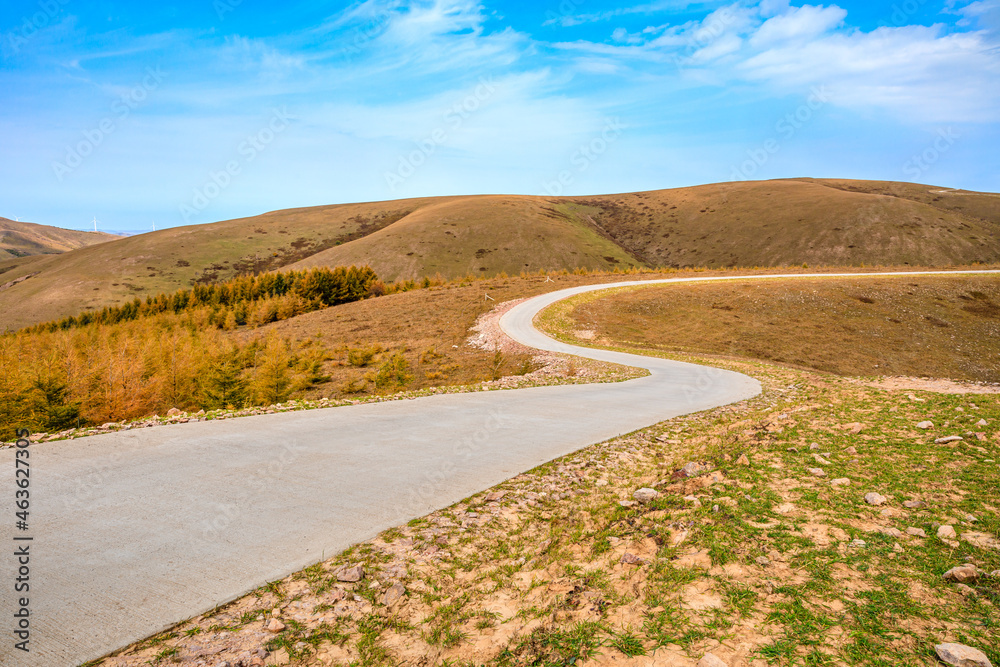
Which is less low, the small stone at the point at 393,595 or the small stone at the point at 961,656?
the small stone at the point at 961,656

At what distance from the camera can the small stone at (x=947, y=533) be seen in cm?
391

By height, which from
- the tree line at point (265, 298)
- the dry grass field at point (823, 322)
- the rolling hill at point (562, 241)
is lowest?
the dry grass field at point (823, 322)

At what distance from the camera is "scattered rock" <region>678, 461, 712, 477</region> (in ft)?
19.8

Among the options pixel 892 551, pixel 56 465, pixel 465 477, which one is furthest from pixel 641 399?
pixel 56 465

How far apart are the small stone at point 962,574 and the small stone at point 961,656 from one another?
87cm

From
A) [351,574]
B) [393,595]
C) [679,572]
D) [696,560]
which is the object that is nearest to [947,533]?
[696,560]

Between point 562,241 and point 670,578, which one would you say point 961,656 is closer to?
point 670,578

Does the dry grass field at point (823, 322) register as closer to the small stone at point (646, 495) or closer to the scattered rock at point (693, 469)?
the scattered rock at point (693, 469)

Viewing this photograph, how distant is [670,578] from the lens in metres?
3.74

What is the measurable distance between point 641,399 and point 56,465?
1082 centimetres

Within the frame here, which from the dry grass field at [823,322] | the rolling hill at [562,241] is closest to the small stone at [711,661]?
the dry grass field at [823,322]

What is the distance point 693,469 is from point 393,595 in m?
4.02

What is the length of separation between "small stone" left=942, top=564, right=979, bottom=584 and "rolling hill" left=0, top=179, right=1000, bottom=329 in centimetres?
9234

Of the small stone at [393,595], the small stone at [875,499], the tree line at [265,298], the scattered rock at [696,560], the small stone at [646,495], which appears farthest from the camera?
the tree line at [265,298]
